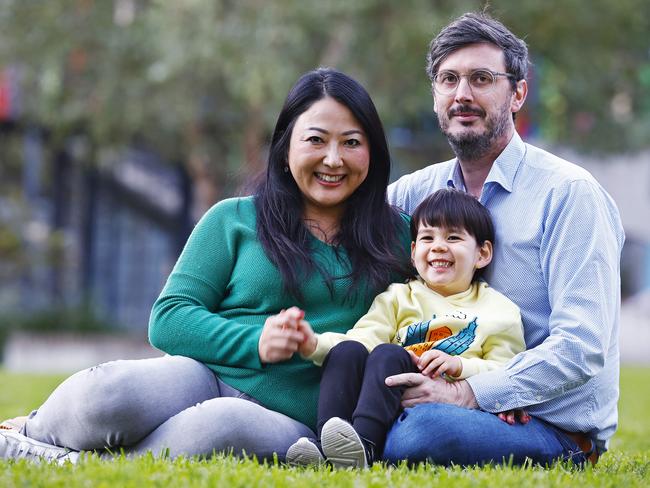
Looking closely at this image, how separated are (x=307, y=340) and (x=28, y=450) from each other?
3.93 feet

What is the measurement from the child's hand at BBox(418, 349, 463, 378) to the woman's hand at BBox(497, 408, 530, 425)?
0.29m

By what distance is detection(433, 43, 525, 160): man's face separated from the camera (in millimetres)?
4848

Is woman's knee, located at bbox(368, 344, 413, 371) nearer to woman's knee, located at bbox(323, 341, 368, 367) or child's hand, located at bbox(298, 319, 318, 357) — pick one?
woman's knee, located at bbox(323, 341, 368, 367)

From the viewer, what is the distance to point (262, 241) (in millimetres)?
4773

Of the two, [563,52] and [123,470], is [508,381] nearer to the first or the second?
[123,470]

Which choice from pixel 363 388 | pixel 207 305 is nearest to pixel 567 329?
pixel 363 388

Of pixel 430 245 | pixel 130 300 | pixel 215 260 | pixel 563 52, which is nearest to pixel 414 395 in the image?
pixel 430 245

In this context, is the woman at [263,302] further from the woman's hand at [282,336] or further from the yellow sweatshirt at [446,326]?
the yellow sweatshirt at [446,326]

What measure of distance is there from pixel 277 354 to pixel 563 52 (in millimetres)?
13793

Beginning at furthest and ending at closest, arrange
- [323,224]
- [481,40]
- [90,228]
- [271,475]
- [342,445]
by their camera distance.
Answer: [90,228]
[323,224]
[481,40]
[342,445]
[271,475]

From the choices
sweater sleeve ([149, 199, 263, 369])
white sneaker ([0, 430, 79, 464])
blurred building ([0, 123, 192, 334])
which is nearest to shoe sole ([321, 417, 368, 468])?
sweater sleeve ([149, 199, 263, 369])

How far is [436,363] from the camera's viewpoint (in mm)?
4305

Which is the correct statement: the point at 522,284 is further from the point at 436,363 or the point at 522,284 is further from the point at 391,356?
the point at 391,356

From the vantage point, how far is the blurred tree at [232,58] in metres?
15.0
